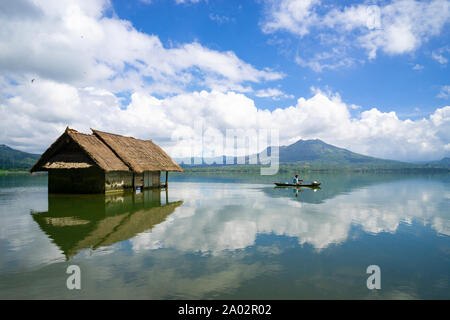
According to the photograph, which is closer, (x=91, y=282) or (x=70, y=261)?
(x=91, y=282)

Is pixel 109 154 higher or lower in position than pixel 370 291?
higher

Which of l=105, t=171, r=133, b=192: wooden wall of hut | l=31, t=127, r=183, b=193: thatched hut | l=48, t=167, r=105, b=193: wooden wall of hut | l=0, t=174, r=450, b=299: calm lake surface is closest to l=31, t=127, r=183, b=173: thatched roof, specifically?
l=31, t=127, r=183, b=193: thatched hut

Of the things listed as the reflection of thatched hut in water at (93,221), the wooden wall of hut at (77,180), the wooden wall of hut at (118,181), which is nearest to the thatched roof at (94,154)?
the wooden wall of hut at (77,180)

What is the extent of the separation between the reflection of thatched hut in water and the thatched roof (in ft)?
16.0

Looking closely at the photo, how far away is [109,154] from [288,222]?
20.2 meters

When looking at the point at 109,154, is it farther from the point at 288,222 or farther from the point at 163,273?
the point at 163,273

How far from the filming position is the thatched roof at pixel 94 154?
25312mm

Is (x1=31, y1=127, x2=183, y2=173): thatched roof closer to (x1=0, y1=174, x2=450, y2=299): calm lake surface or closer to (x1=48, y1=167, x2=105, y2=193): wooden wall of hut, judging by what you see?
(x1=48, y1=167, x2=105, y2=193): wooden wall of hut

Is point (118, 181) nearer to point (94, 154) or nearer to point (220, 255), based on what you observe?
point (94, 154)

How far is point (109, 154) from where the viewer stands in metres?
27.9


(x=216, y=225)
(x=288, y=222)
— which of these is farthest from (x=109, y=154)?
(x=288, y=222)

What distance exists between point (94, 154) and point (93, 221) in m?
12.4

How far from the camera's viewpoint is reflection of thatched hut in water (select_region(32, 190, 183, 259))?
11.0 metres

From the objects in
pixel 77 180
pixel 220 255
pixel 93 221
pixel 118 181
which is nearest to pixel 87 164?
pixel 77 180
